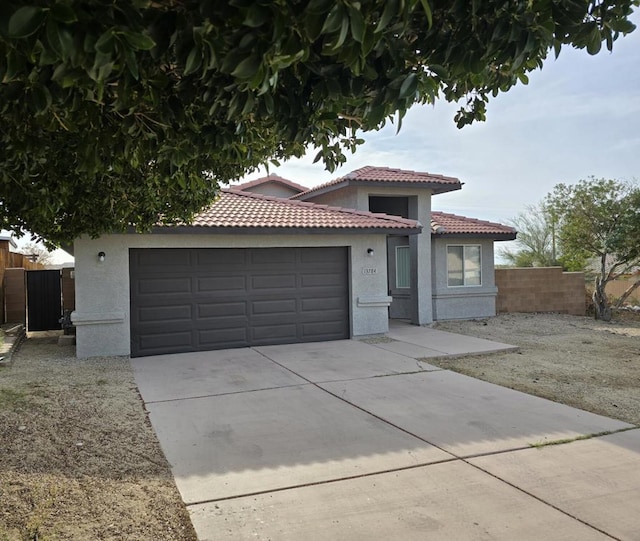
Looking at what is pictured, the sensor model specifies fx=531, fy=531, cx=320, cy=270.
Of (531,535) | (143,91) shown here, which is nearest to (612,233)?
(531,535)

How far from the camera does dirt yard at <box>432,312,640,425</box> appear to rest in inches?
307

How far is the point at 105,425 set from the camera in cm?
643

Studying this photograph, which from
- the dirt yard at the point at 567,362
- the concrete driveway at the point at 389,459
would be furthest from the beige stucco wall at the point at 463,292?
the concrete driveway at the point at 389,459

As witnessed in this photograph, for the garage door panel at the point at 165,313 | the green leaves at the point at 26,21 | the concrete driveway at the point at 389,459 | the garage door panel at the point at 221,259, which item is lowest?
the concrete driveway at the point at 389,459

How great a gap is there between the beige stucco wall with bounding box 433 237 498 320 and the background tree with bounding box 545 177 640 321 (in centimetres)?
294

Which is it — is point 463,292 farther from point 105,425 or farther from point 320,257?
point 105,425

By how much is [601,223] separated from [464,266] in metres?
4.77

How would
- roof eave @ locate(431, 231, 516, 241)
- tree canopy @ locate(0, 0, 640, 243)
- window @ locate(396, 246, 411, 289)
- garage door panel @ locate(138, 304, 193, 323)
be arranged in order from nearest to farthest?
1. tree canopy @ locate(0, 0, 640, 243)
2. garage door panel @ locate(138, 304, 193, 323)
3. roof eave @ locate(431, 231, 516, 241)
4. window @ locate(396, 246, 411, 289)

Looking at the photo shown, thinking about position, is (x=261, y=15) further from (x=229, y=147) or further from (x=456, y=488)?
(x=456, y=488)

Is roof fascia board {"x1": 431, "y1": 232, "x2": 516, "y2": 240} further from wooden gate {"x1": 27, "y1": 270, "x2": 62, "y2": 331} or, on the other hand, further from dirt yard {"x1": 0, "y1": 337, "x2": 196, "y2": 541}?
wooden gate {"x1": 27, "y1": 270, "x2": 62, "y2": 331}

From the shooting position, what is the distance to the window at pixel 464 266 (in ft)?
56.5

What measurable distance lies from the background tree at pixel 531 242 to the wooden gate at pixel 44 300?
26162 mm

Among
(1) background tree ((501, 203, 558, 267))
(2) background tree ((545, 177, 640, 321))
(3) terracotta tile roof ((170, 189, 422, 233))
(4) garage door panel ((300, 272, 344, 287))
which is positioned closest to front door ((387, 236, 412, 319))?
(3) terracotta tile roof ((170, 189, 422, 233))

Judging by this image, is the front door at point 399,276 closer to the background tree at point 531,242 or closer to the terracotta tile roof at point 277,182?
the terracotta tile roof at point 277,182
